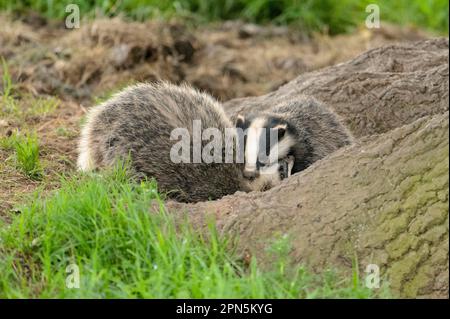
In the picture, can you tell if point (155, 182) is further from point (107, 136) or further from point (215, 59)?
point (215, 59)

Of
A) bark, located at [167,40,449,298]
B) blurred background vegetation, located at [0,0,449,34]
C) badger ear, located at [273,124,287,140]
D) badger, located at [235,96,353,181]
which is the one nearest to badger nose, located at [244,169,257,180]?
badger, located at [235,96,353,181]

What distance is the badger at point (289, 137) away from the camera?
5.08 metres

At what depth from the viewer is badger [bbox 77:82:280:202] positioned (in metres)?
4.88

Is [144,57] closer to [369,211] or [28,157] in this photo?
[28,157]

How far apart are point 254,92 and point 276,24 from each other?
7.33ft

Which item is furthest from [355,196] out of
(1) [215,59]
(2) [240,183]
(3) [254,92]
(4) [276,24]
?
(4) [276,24]

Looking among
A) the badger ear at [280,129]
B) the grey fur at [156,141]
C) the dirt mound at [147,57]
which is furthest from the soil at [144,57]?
the badger ear at [280,129]

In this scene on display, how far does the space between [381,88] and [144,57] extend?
9.30 ft

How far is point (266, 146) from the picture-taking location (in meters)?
5.12

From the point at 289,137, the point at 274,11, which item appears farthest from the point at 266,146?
the point at 274,11

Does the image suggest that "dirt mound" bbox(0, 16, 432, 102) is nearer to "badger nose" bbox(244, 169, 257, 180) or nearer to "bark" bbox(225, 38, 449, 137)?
"bark" bbox(225, 38, 449, 137)

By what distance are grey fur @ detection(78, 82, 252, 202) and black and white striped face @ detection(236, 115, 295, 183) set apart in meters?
0.11

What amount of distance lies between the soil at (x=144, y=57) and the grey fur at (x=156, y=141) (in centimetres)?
97

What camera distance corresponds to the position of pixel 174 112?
16.6 feet
